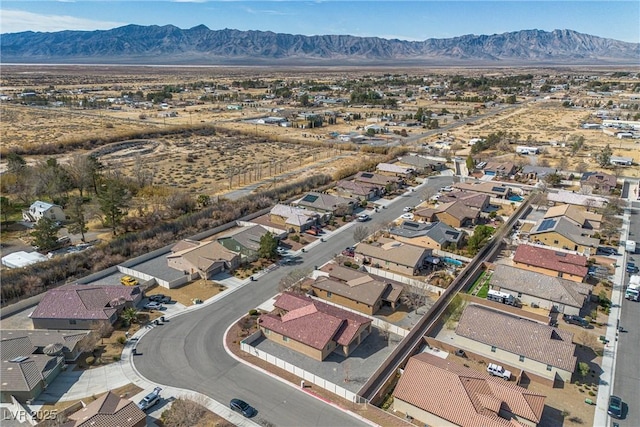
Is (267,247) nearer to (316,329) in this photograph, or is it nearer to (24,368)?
(316,329)

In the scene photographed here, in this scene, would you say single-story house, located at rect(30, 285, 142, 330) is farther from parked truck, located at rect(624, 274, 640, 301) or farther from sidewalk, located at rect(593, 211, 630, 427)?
parked truck, located at rect(624, 274, 640, 301)

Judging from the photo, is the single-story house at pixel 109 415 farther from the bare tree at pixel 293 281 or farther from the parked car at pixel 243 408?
the bare tree at pixel 293 281

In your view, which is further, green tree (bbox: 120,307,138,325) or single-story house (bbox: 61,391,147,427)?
green tree (bbox: 120,307,138,325)

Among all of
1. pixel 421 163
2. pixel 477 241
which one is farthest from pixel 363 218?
pixel 421 163

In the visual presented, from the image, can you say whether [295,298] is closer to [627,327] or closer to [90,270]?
[90,270]

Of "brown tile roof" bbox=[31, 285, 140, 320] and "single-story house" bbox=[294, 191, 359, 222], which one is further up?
"single-story house" bbox=[294, 191, 359, 222]

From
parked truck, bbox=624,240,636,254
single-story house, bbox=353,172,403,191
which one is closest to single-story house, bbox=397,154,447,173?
single-story house, bbox=353,172,403,191
